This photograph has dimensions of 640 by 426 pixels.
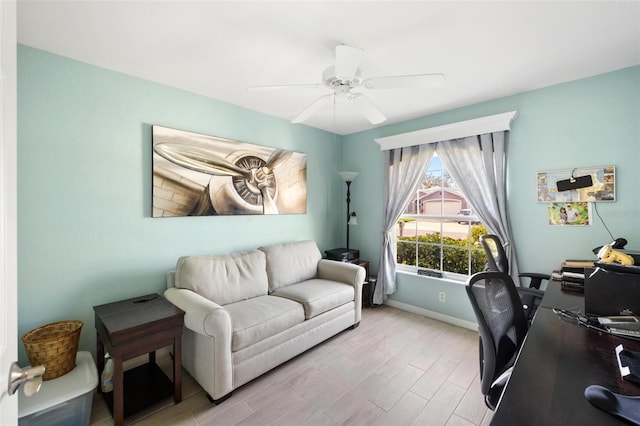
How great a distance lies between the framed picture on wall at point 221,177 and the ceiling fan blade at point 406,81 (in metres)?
1.72

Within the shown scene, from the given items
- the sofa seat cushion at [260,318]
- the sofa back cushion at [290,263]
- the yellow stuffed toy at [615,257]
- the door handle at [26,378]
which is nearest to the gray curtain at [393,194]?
the sofa back cushion at [290,263]

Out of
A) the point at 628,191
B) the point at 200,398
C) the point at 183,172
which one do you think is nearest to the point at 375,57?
the point at 183,172

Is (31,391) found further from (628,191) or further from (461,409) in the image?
(628,191)

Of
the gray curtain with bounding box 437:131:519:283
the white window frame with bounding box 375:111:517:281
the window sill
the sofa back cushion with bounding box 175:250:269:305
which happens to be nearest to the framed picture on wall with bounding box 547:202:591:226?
the gray curtain with bounding box 437:131:519:283

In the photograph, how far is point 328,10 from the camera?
154 centimetres

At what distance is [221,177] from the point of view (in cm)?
286

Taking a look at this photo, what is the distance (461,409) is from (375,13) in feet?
8.48

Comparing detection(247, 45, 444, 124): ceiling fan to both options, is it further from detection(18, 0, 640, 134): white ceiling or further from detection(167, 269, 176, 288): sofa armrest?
detection(167, 269, 176, 288): sofa armrest

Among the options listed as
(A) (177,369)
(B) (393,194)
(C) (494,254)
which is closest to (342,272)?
(B) (393,194)

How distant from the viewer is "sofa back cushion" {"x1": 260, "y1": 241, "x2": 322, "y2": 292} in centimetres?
292

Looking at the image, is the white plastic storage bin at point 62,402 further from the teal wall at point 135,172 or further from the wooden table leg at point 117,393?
the teal wall at point 135,172

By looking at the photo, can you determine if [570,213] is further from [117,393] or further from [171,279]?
[117,393]

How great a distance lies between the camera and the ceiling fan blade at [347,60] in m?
1.64

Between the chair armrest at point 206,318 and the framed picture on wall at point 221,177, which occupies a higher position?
the framed picture on wall at point 221,177
